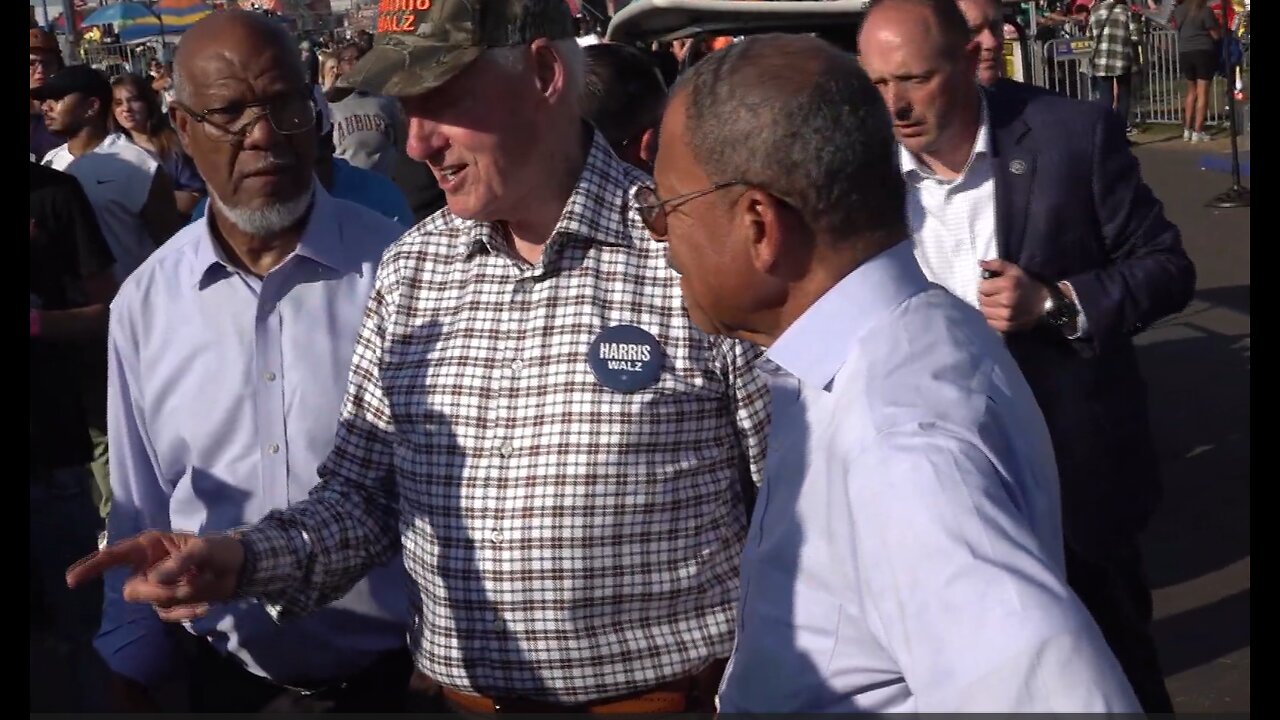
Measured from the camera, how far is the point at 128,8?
33.5 metres

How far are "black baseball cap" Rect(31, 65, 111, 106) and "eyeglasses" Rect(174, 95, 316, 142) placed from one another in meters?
4.86

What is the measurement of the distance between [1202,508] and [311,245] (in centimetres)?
486

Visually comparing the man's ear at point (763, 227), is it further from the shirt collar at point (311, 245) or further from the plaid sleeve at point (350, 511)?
the shirt collar at point (311, 245)

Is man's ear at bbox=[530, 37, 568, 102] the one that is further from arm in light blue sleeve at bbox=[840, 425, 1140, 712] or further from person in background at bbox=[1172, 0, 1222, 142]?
person in background at bbox=[1172, 0, 1222, 142]

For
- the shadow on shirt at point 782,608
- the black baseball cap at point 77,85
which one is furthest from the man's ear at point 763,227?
the black baseball cap at point 77,85

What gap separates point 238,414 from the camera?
314 cm

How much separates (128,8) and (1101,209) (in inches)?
1304

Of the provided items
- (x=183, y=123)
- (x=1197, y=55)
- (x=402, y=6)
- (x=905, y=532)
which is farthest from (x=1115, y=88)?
(x=905, y=532)

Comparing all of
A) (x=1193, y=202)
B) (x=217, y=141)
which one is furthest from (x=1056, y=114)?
(x=1193, y=202)

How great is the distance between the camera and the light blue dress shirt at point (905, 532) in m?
1.45

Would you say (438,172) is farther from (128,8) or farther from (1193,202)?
(128,8)

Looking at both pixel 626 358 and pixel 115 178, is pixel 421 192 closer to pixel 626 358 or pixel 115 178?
pixel 115 178

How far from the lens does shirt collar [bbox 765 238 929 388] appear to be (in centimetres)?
176

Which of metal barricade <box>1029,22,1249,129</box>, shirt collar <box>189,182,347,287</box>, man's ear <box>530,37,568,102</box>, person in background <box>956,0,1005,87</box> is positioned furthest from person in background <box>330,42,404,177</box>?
metal barricade <box>1029,22,1249,129</box>
